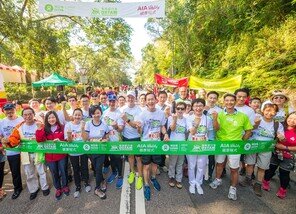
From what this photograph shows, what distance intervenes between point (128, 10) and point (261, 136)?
7.92 m

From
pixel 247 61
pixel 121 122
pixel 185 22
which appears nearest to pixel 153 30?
pixel 185 22

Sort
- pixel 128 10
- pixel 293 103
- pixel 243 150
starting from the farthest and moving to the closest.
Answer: pixel 128 10 < pixel 293 103 < pixel 243 150

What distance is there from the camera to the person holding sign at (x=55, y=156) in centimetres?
456

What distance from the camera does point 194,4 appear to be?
778 inches

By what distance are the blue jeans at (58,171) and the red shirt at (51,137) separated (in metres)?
0.08

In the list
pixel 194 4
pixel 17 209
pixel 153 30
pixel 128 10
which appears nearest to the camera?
pixel 17 209

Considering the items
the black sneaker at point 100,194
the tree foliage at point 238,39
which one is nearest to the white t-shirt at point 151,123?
the black sneaker at point 100,194

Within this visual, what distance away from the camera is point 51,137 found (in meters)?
4.66

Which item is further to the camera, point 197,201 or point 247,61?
point 247,61

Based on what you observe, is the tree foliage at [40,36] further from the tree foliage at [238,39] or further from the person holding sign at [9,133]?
the person holding sign at [9,133]

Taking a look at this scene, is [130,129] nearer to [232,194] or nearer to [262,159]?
[232,194]

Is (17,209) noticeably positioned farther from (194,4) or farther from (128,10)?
(194,4)

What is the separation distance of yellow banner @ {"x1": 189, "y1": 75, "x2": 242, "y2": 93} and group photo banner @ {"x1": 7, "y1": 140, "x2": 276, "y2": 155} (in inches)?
73.3

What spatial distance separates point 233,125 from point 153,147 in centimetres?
162
